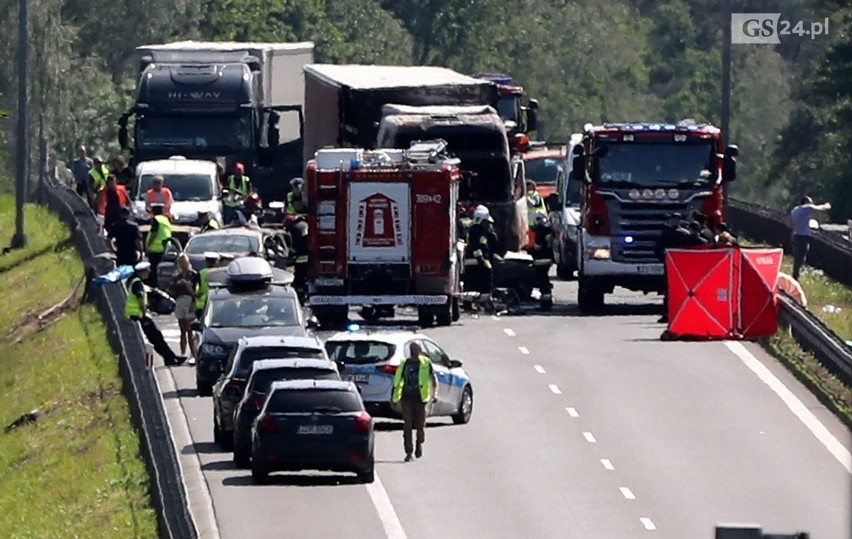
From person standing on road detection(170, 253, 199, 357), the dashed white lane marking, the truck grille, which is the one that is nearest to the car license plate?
the dashed white lane marking

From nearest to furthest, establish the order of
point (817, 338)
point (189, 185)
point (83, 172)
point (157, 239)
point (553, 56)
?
point (817, 338)
point (157, 239)
point (189, 185)
point (83, 172)
point (553, 56)

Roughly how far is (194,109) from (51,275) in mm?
5945

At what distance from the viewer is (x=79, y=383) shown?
38688mm

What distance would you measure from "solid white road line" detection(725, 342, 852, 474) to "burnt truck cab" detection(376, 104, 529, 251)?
595cm

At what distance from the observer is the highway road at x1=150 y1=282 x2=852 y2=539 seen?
23875 millimetres

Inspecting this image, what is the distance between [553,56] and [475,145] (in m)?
65.1

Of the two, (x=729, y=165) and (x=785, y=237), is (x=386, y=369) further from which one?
(x=785, y=237)

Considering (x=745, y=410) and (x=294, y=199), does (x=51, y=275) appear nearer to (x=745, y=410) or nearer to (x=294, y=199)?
(x=294, y=199)

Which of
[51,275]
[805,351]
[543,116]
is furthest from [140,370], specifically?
[543,116]

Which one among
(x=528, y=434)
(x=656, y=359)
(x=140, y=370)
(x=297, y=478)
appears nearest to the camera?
(x=297, y=478)

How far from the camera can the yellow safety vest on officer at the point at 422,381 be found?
27.2 m

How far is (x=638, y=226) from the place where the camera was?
38188mm

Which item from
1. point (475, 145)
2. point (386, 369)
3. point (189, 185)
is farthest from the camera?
point (189, 185)

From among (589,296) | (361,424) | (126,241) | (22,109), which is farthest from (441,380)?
(22,109)
